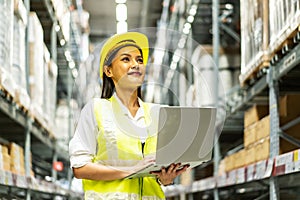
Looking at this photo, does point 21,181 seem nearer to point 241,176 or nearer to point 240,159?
point 241,176

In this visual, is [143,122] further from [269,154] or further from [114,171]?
[269,154]

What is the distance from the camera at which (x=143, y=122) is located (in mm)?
2441

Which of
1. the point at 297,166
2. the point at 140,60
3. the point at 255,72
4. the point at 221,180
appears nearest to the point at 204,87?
the point at 140,60

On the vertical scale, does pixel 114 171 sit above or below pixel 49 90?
below

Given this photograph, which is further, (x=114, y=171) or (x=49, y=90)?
(x=49, y=90)

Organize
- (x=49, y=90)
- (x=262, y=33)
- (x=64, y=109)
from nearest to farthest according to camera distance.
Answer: (x=262, y=33) < (x=49, y=90) < (x=64, y=109)

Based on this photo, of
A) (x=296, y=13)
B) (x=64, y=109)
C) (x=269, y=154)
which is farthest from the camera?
(x=64, y=109)

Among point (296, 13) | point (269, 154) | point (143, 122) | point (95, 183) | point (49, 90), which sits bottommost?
point (95, 183)

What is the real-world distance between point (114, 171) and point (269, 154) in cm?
326

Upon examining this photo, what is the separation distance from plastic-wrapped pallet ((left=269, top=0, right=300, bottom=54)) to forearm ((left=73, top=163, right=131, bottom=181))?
86.8 inches

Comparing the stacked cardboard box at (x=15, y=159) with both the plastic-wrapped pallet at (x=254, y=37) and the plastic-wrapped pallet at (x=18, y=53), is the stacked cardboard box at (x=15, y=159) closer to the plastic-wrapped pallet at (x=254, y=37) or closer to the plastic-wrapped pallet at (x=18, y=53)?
the plastic-wrapped pallet at (x=18, y=53)

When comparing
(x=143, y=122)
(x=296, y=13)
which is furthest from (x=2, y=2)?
(x=143, y=122)

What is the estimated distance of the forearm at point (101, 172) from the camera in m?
2.35

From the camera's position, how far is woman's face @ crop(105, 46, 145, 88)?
2.40m
